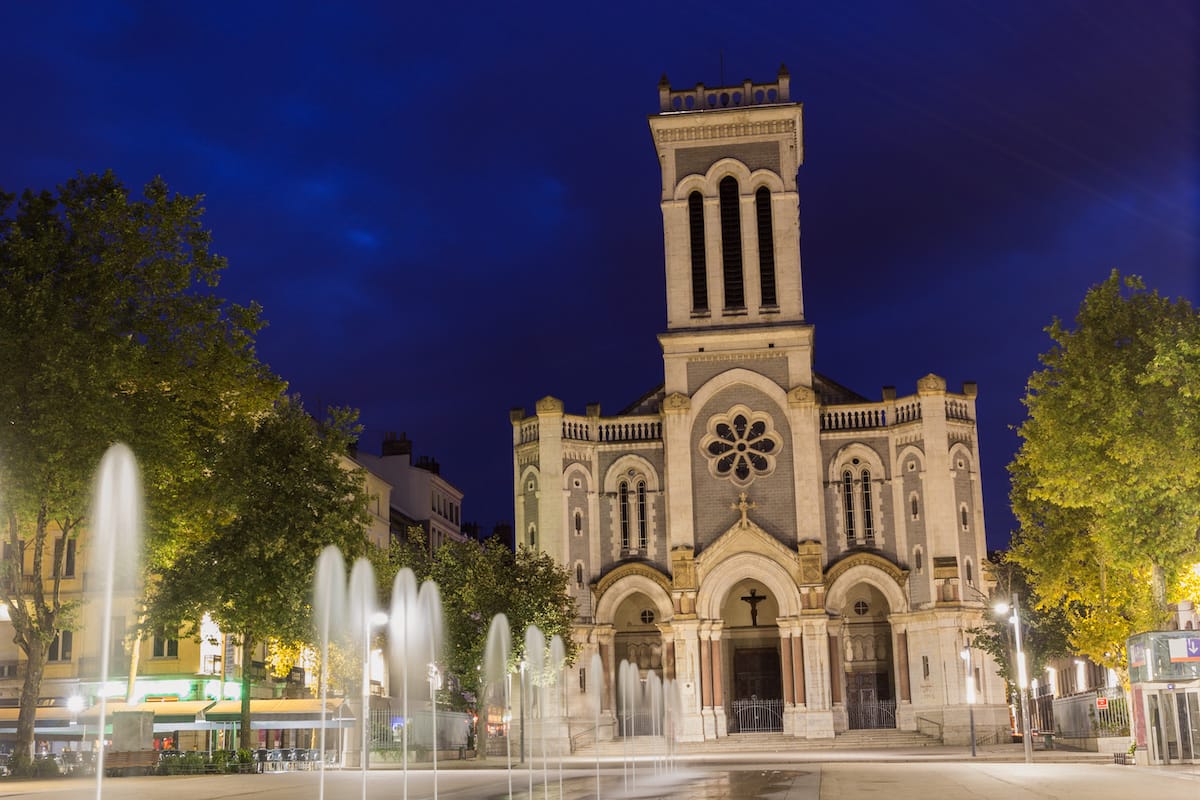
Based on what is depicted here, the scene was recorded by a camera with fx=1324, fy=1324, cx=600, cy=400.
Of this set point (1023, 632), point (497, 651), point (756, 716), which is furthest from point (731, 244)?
point (497, 651)

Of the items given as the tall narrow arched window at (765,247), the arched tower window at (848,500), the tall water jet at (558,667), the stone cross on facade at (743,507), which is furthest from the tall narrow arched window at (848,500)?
the tall water jet at (558,667)

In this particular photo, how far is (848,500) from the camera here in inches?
2628

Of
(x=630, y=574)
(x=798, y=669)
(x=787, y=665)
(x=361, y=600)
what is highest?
(x=630, y=574)

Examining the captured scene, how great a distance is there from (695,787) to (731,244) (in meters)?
44.6

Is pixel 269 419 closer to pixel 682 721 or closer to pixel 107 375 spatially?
pixel 107 375

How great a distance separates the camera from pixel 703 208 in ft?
233

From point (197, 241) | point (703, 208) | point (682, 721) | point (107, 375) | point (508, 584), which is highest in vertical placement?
point (703, 208)

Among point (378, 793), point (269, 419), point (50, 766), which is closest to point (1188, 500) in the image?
point (378, 793)

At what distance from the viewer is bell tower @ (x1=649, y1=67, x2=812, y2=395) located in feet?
227

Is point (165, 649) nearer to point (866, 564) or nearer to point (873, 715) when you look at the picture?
point (866, 564)

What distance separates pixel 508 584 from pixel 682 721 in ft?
47.0

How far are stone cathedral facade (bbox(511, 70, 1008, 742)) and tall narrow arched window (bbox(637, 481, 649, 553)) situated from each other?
13cm

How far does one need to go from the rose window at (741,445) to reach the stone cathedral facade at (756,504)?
9 centimetres

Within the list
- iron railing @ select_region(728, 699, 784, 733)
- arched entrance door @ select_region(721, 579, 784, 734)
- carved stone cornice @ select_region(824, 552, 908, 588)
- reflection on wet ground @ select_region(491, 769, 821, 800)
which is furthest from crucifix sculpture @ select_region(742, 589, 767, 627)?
reflection on wet ground @ select_region(491, 769, 821, 800)
